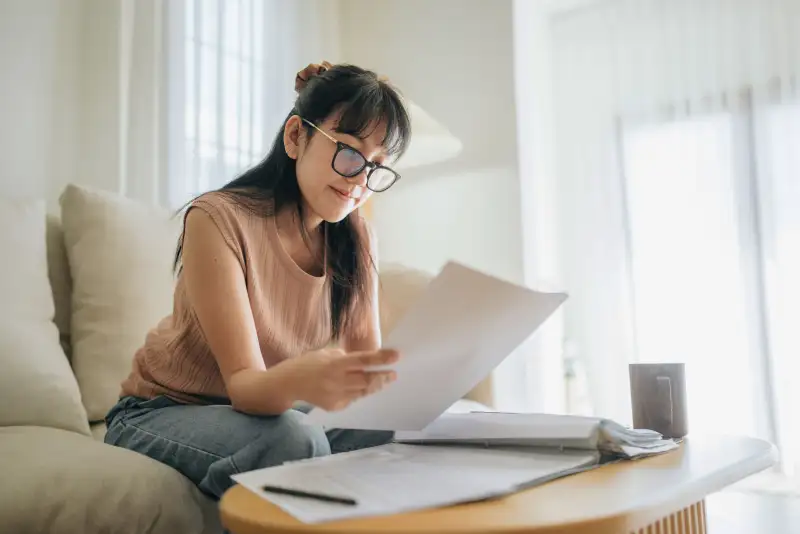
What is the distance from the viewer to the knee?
32.0 inches

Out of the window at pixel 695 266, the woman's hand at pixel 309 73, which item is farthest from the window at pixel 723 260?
the woman's hand at pixel 309 73

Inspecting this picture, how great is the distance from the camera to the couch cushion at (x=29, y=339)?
127cm

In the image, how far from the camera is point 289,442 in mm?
822

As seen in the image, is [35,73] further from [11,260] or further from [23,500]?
[23,500]

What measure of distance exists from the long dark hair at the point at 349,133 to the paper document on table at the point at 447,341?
404 mm

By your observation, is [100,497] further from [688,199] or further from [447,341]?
[688,199]

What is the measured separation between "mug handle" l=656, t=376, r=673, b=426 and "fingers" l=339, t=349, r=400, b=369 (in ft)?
1.74

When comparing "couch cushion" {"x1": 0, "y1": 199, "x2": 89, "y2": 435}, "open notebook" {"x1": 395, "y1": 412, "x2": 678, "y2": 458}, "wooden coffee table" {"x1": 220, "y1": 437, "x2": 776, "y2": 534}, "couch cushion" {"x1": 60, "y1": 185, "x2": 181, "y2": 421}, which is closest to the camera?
"wooden coffee table" {"x1": 220, "y1": 437, "x2": 776, "y2": 534}

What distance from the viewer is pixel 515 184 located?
2.38m

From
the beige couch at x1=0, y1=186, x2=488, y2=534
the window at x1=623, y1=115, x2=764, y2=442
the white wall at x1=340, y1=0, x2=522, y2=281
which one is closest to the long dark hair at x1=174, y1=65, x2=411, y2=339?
the beige couch at x1=0, y1=186, x2=488, y2=534

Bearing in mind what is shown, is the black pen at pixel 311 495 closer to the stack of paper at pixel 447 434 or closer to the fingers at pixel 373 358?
the stack of paper at pixel 447 434

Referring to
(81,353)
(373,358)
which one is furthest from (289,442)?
(81,353)

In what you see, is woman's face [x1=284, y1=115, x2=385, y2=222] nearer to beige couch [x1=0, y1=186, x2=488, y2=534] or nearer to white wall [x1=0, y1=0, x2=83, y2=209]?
beige couch [x1=0, y1=186, x2=488, y2=534]

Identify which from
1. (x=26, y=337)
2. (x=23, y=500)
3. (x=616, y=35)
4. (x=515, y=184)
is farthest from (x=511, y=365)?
(x=23, y=500)
